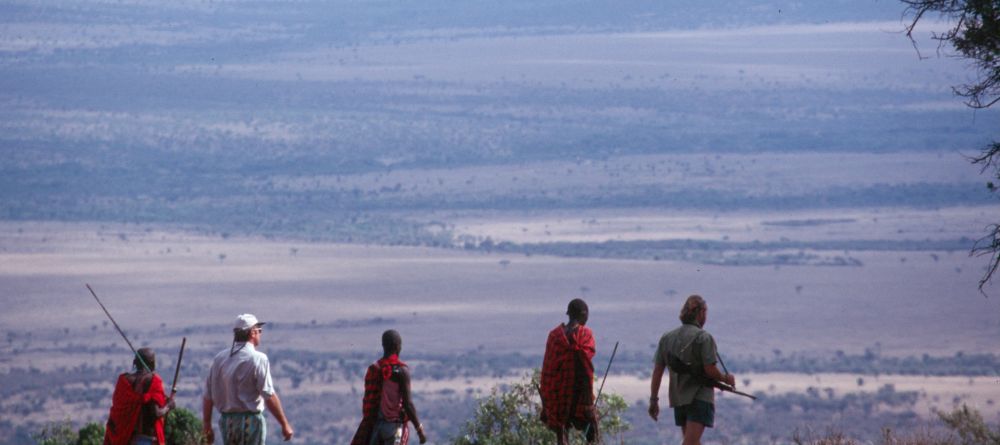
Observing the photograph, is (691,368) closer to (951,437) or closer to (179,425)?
(951,437)

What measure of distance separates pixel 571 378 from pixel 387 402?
1239 millimetres

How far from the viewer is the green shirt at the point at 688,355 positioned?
951cm

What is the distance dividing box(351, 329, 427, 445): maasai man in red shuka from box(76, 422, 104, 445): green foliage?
6665mm

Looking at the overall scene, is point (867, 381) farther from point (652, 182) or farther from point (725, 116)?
point (725, 116)

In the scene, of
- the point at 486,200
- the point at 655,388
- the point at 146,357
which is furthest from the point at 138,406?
the point at 486,200

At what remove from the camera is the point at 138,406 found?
926 cm

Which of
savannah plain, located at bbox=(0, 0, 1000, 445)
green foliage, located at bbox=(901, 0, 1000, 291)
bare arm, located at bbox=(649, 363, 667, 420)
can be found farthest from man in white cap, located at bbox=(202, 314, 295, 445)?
savannah plain, located at bbox=(0, 0, 1000, 445)

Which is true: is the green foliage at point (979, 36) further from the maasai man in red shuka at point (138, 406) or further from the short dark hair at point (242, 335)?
the maasai man in red shuka at point (138, 406)

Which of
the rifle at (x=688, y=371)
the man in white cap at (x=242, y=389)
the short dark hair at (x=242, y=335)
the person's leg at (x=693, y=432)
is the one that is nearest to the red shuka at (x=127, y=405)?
the man in white cap at (x=242, y=389)

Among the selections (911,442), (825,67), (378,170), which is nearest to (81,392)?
(911,442)

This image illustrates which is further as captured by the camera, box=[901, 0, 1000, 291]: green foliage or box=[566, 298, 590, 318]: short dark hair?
box=[901, 0, 1000, 291]: green foliage

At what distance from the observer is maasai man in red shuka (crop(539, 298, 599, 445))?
1016cm

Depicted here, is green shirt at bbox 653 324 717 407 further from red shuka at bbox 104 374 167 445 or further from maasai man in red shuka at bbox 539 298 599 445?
red shuka at bbox 104 374 167 445

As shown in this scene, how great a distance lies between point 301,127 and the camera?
132 m
